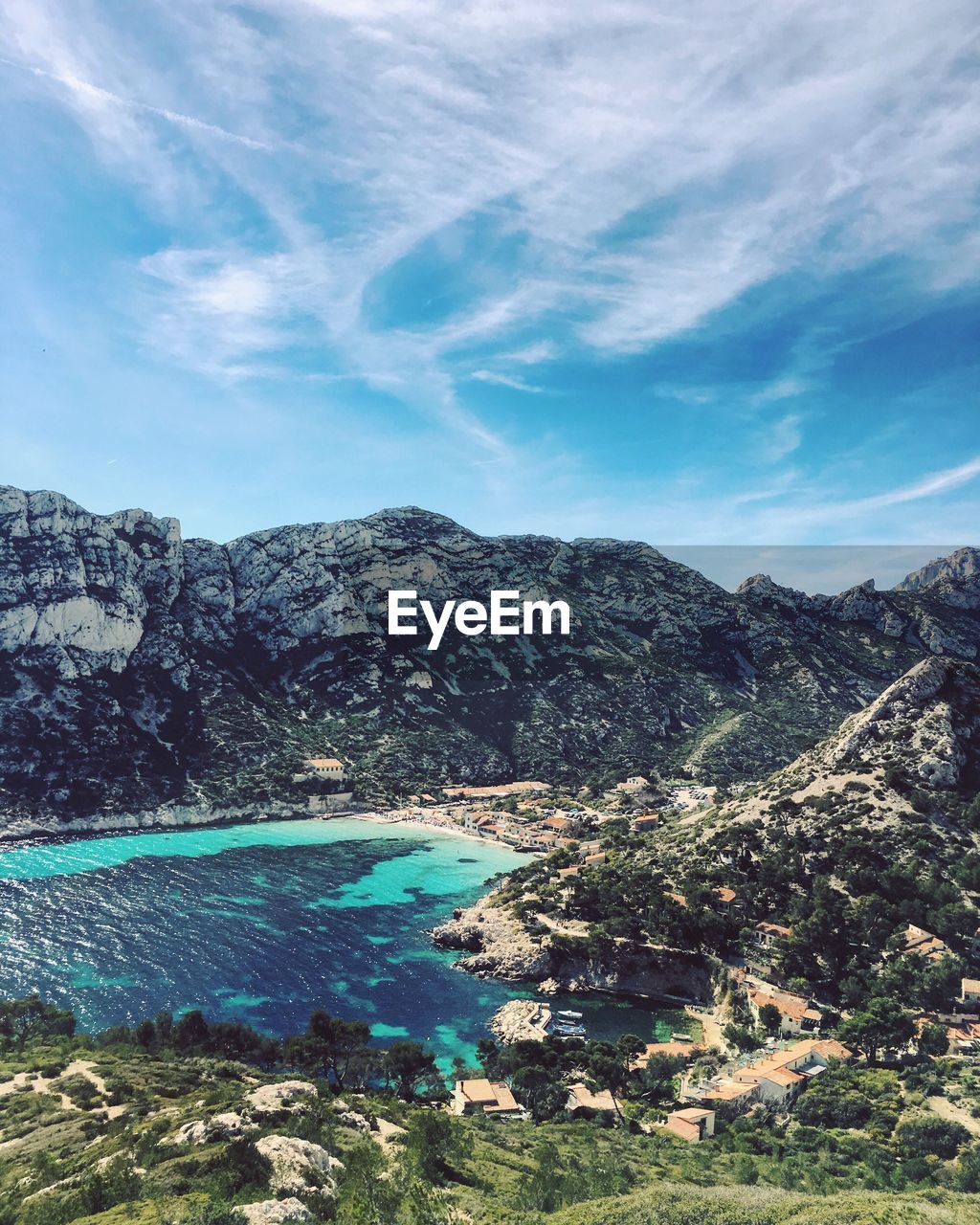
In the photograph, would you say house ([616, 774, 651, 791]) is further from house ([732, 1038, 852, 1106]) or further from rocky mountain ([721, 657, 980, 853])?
house ([732, 1038, 852, 1106])

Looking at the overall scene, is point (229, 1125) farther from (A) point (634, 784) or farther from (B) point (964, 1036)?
(A) point (634, 784)

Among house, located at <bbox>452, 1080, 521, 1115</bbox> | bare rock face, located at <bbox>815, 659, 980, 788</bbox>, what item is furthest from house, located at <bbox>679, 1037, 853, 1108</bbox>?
bare rock face, located at <bbox>815, 659, 980, 788</bbox>

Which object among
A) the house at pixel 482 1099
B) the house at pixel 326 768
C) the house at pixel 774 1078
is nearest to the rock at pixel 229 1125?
the house at pixel 482 1099

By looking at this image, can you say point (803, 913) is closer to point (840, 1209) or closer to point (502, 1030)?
point (502, 1030)

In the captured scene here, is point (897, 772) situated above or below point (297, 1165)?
above

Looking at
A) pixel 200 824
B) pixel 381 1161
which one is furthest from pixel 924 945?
pixel 200 824
